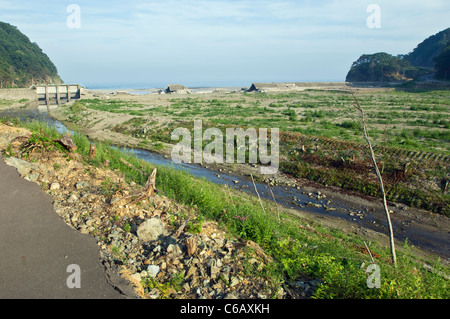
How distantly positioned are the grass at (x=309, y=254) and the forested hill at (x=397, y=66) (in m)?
68.2

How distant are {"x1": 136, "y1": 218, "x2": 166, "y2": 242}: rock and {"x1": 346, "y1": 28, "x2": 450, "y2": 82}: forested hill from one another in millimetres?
72497

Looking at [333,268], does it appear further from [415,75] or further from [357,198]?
[415,75]

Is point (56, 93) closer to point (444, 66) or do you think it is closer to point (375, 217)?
point (375, 217)

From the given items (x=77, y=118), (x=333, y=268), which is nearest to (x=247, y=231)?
(x=333, y=268)

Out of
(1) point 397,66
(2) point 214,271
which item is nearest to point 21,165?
(2) point 214,271

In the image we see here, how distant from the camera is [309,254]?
698 cm

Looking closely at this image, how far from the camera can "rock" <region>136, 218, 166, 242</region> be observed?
6.26 metres

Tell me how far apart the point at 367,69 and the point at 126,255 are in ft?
304

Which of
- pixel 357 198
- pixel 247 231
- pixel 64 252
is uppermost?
pixel 64 252

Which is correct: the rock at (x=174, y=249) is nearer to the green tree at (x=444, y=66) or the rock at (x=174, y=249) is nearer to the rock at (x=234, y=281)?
the rock at (x=234, y=281)

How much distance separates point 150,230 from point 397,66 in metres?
88.1

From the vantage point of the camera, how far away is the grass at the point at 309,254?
491 cm

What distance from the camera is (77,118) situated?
35.6 meters

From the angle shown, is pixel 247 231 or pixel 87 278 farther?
pixel 247 231
